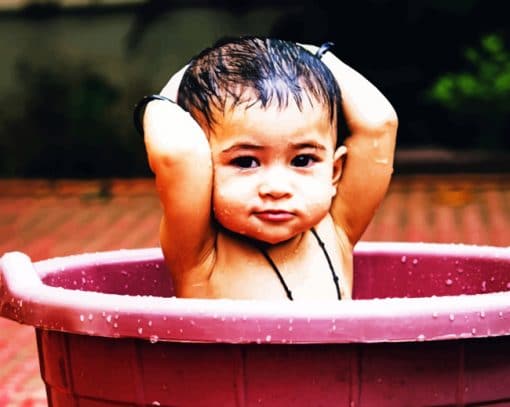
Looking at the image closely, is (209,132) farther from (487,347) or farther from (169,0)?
(169,0)

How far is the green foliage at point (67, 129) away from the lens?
8.81 meters

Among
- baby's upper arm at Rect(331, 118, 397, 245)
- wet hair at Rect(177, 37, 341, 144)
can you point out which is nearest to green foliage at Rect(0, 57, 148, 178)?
baby's upper arm at Rect(331, 118, 397, 245)

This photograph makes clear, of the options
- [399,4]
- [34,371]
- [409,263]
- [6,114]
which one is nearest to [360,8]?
[399,4]

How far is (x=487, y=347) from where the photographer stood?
1.56m

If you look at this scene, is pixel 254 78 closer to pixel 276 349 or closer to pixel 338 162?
pixel 338 162

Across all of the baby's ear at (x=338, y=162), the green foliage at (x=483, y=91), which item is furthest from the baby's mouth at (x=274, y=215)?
the green foliage at (x=483, y=91)

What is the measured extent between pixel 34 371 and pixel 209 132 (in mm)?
2175

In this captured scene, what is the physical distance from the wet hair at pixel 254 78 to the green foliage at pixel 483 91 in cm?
644

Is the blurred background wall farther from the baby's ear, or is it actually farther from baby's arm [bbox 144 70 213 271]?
baby's arm [bbox 144 70 213 271]

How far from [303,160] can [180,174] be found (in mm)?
229

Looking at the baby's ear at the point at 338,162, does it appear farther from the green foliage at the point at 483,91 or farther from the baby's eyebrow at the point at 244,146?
the green foliage at the point at 483,91

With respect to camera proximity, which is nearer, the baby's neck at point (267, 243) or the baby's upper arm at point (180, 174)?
the baby's upper arm at point (180, 174)

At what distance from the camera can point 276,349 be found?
1.48 m

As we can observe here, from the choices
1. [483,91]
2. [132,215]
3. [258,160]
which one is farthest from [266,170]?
[483,91]
